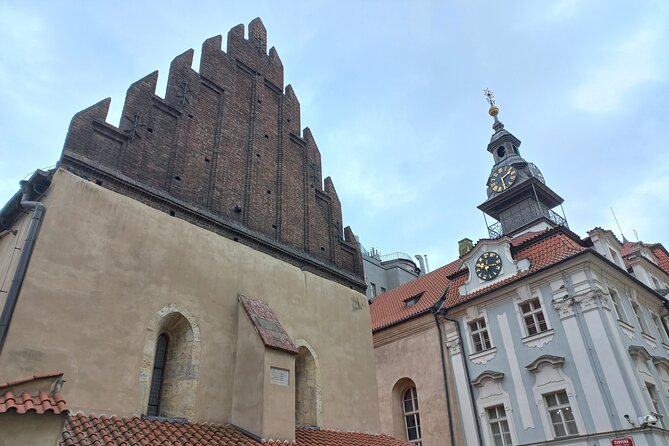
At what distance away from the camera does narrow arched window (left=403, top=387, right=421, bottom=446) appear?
1930cm

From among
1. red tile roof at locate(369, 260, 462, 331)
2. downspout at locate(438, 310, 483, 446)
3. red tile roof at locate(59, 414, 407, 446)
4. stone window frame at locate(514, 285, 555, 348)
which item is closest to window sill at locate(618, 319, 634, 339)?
stone window frame at locate(514, 285, 555, 348)

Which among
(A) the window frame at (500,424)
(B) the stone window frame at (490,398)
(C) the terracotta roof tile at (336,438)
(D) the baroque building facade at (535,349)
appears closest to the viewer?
(C) the terracotta roof tile at (336,438)

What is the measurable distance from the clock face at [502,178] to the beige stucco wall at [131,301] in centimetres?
1922

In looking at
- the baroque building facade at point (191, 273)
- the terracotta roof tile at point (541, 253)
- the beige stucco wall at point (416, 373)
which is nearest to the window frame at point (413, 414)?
the beige stucco wall at point (416, 373)

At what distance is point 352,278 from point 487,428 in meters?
8.08

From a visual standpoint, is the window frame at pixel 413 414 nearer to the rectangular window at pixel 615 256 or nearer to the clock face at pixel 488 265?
the clock face at pixel 488 265

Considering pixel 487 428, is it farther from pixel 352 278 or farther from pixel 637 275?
pixel 637 275

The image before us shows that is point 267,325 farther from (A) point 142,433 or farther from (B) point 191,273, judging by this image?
(A) point 142,433

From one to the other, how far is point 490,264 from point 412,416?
293 inches

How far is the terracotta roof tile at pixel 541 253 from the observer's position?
1669 centimetres

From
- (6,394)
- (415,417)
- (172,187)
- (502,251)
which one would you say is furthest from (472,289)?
(6,394)

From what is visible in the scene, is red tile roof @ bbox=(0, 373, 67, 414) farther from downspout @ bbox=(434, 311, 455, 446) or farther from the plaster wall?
downspout @ bbox=(434, 311, 455, 446)

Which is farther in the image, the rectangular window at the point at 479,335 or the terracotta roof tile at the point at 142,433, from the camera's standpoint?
the rectangular window at the point at 479,335

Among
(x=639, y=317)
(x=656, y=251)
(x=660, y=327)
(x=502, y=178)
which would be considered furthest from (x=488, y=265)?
(x=656, y=251)
